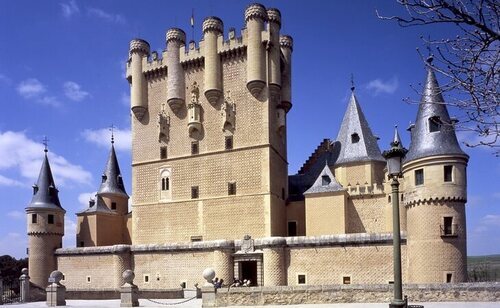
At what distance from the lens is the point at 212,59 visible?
3303 centimetres

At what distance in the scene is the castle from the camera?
26.3 metres

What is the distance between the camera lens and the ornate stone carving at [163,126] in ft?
113

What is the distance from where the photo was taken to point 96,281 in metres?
32.2

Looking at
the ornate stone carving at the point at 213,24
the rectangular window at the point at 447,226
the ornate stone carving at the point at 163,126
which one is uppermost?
the ornate stone carving at the point at 213,24

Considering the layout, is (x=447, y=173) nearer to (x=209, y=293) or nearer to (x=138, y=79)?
(x=209, y=293)

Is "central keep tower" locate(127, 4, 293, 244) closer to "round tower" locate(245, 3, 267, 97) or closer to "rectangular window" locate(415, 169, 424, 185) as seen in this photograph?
"round tower" locate(245, 3, 267, 97)

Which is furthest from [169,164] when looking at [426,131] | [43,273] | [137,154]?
[426,131]

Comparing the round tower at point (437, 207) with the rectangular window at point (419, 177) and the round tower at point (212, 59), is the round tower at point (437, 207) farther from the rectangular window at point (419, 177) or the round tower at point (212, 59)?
the round tower at point (212, 59)

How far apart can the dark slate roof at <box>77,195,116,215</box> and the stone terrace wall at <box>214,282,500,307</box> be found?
72.2ft

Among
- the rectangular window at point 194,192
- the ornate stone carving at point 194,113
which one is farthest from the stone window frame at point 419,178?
the ornate stone carving at point 194,113

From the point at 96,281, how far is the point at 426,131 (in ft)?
74.8

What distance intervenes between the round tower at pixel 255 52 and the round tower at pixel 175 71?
5.36m

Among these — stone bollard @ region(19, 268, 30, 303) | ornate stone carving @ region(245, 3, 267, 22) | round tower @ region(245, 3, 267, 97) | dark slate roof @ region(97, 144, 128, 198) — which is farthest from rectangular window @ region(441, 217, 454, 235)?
dark slate roof @ region(97, 144, 128, 198)

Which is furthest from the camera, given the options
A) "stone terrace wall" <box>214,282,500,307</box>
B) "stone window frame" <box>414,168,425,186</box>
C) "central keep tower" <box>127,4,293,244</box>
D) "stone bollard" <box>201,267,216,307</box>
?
"central keep tower" <box>127,4,293,244</box>
